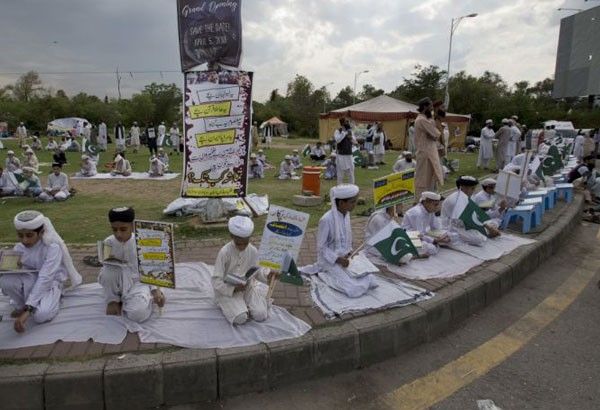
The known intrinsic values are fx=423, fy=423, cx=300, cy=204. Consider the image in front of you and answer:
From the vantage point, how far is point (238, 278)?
3.40 metres

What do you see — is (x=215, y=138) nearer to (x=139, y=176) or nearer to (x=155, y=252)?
(x=155, y=252)

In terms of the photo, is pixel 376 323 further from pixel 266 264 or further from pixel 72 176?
pixel 72 176

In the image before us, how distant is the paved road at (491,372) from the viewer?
2871mm

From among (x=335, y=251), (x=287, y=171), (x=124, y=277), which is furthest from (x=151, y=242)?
(x=287, y=171)

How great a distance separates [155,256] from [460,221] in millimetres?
3952

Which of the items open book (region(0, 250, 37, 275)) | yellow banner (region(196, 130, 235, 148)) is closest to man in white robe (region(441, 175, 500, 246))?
yellow banner (region(196, 130, 235, 148))

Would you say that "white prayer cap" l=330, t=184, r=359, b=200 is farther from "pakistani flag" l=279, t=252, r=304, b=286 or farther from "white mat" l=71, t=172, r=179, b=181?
"white mat" l=71, t=172, r=179, b=181

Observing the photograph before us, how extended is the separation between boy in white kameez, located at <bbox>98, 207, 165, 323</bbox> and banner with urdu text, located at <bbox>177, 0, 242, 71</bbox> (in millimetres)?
3495

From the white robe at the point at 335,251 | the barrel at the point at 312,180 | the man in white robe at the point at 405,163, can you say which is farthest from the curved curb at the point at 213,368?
the man in white robe at the point at 405,163

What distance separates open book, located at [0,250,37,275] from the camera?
10.8 ft

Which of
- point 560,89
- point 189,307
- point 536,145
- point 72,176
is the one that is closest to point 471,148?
point 536,145

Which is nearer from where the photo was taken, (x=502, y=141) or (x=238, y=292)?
(x=238, y=292)

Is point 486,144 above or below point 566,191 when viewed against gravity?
above

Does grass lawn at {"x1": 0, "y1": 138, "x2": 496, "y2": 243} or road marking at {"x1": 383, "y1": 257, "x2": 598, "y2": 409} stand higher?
grass lawn at {"x1": 0, "y1": 138, "x2": 496, "y2": 243}
